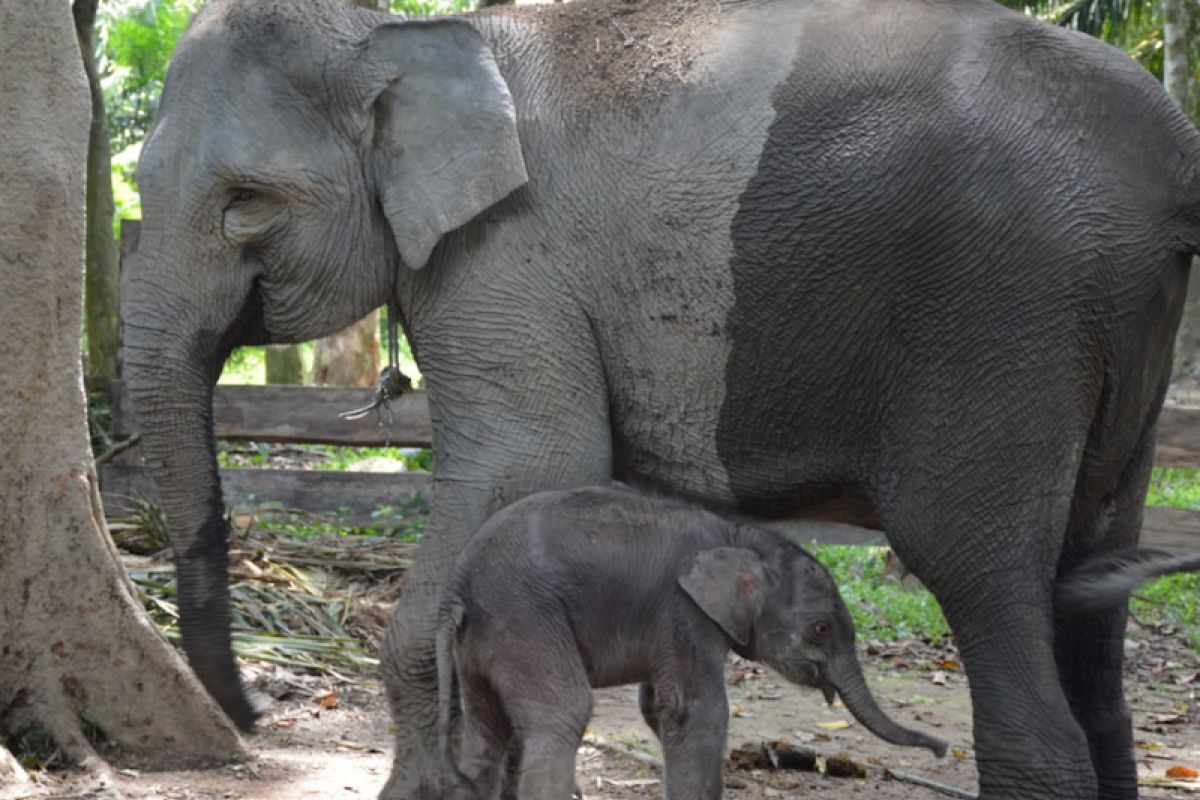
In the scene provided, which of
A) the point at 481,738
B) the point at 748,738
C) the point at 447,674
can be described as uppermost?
the point at 447,674

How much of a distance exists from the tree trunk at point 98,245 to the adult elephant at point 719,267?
7853mm

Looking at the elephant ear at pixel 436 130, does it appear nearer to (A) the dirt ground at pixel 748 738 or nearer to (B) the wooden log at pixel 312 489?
(A) the dirt ground at pixel 748 738

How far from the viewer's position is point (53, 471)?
563cm

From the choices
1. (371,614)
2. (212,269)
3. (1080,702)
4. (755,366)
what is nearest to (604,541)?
(755,366)

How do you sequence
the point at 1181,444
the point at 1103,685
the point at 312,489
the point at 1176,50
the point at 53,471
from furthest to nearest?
the point at 1176,50
the point at 312,489
the point at 1181,444
the point at 53,471
the point at 1103,685

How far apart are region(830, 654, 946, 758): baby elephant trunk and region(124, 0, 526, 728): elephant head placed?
5.76ft

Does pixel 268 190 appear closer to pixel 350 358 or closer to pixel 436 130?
pixel 436 130

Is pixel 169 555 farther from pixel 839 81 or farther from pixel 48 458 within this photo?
pixel 839 81

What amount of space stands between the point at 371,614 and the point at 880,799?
3679mm

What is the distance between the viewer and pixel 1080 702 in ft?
18.2

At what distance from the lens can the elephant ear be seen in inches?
197

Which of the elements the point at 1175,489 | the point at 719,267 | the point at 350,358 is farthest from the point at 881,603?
the point at 350,358

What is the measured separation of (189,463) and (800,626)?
1.93m

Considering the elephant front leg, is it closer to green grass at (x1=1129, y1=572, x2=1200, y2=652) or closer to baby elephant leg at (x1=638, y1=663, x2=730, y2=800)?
baby elephant leg at (x1=638, y1=663, x2=730, y2=800)
